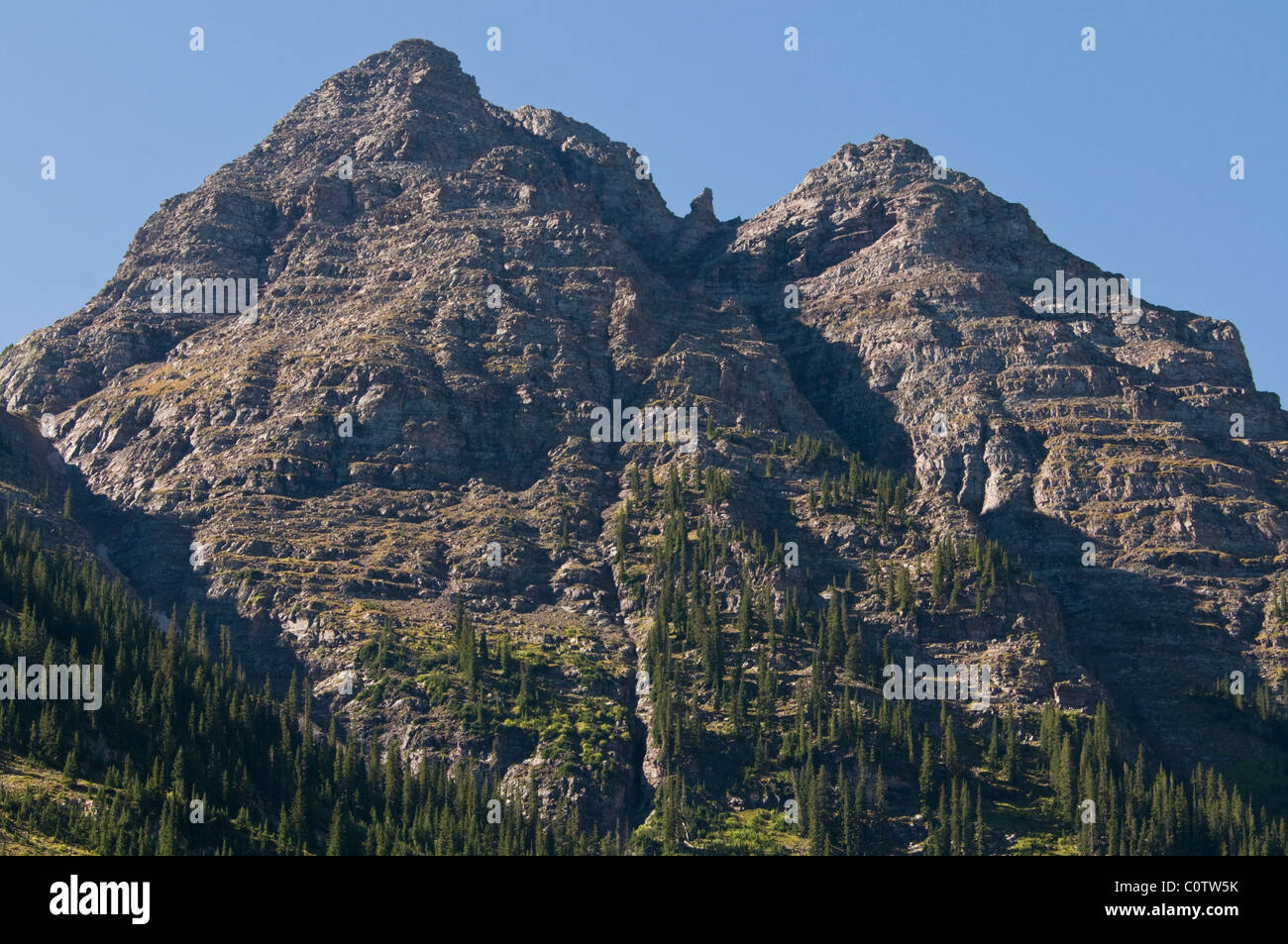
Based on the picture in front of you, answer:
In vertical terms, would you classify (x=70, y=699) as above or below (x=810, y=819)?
above

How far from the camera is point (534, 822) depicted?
194 metres
